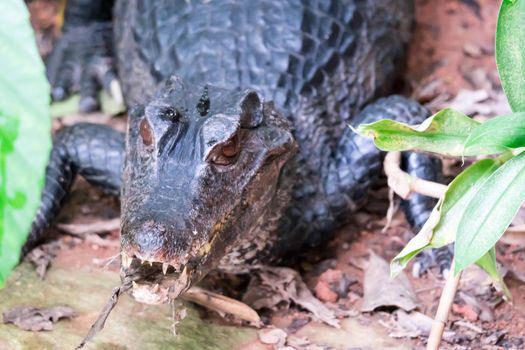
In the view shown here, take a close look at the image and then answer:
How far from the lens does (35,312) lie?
2.94 metres

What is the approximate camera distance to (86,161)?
390cm

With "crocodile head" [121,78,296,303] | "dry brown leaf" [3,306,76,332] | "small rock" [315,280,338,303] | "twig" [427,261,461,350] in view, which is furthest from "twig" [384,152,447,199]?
"dry brown leaf" [3,306,76,332]

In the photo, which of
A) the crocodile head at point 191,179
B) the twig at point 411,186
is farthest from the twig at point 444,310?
the crocodile head at point 191,179

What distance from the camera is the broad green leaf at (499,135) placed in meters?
2.36

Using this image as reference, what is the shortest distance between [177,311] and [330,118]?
1.35 metres

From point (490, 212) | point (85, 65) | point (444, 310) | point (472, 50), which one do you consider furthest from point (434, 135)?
point (85, 65)

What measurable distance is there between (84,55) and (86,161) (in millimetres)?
1385

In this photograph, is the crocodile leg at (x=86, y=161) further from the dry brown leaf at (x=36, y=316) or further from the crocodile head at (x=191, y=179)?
the dry brown leaf at (x=36, y=316)

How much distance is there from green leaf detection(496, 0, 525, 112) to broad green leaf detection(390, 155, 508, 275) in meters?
0.21

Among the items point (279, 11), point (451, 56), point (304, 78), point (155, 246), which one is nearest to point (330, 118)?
point (304, 78)

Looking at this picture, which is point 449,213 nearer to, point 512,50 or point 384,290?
point 512,50

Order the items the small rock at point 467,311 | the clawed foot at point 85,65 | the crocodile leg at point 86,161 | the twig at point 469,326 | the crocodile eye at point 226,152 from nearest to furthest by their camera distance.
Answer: the crocodile eye at point 226,152
the twig at point 469,326
the small rock at point 467,311
the crocodile leg at point 86,161
the clawed foot at point 85,65

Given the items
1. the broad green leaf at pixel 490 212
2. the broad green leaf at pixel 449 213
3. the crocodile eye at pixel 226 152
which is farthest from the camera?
the crocodile eye at pixel 226 152

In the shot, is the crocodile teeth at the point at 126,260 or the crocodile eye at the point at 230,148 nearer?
the crocodile teeth at the point at 126,260
